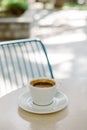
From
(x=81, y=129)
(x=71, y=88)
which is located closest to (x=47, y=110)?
(x=81, y=129)

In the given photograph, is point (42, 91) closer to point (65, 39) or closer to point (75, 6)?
point (65, 39)

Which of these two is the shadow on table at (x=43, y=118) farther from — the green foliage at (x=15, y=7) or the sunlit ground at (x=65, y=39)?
the green foliage at (x=15, y=7)

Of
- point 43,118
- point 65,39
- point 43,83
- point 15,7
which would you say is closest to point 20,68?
point 43,83

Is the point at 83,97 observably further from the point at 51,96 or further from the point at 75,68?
the point at 75,68

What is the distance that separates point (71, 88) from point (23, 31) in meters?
3.44

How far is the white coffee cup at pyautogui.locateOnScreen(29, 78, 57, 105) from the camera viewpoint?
1.05m

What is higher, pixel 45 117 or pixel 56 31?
pixel 45 117

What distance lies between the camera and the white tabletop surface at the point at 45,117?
101 centimetres

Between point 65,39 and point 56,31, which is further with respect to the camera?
point 56,31

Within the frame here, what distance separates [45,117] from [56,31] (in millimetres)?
4598

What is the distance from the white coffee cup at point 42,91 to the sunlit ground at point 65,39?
6.76 ft

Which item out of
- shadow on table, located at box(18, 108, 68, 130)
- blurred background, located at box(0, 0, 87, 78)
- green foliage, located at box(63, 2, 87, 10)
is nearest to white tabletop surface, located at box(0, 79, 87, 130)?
shadow on table, located at box(18, 108, 68, 130)

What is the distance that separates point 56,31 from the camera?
18.3 ft

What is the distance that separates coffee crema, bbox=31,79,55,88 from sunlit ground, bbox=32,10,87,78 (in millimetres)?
2051
